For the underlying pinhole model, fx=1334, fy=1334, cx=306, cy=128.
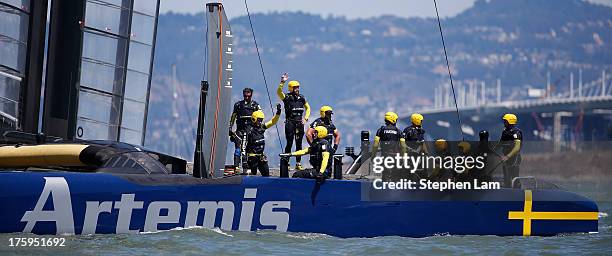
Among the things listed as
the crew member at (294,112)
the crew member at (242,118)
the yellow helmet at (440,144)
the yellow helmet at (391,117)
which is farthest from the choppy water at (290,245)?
the crew member at (294,112)

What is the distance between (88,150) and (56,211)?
1.11m

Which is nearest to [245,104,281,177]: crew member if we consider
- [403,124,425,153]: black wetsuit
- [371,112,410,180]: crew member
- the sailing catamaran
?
the sailing catamaran

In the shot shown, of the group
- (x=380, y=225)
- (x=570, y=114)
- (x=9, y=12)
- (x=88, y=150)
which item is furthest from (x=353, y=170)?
(x=570, y=114)

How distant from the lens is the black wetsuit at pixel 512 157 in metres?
15.9

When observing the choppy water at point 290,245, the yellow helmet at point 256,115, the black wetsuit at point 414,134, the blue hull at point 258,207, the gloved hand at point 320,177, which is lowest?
the choppy water at point 290,245

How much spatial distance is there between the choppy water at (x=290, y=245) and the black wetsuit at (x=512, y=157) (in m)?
0.78

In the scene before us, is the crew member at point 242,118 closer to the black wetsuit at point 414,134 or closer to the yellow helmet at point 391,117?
the yellow helmet at point 391,117

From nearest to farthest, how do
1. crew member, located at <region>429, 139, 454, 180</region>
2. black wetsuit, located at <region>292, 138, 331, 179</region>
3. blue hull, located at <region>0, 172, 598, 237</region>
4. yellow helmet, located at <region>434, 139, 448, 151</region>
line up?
blue hull, located at <region>0, 172, 598, 237</region> → black wetsuit, located at <region>292, 138, 331, 179</region> → crew member, located at <region>429, 139, 454, 180</region> → yellow helmet, located at <region>434, 139, 448, 151</region>

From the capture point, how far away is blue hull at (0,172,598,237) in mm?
14070

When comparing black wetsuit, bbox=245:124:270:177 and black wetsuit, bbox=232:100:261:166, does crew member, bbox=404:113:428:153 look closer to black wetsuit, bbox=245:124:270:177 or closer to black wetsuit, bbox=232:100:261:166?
black wetsuit, bbox=245:124:270:177

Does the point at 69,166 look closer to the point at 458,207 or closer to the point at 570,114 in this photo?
the point at 458,207

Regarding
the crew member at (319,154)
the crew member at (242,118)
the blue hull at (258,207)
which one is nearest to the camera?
the blue hull at (258,207)

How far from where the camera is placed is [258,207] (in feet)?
48.5

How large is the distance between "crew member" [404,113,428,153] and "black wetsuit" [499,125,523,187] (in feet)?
3.25
